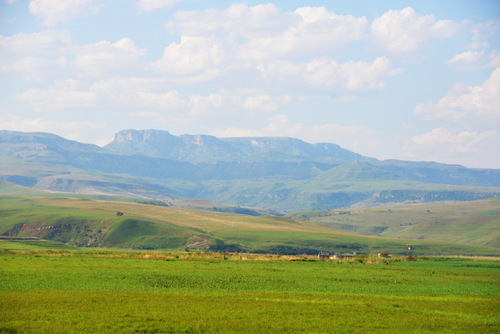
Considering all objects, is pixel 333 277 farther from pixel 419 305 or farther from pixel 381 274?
pixel 419 305

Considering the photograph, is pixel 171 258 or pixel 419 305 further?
pixel 171 258

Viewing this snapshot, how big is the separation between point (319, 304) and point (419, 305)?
34.4 ft

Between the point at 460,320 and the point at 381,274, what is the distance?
4081 centimetres

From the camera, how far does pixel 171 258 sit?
107562 millimetres

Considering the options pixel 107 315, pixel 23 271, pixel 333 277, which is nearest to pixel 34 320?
pixel 107 315

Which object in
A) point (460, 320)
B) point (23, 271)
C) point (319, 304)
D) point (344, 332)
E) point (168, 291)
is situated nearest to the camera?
point (344, 332)

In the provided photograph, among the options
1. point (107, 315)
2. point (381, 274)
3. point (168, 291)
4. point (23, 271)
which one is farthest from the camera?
point (381, 274)

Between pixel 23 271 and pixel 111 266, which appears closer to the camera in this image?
pixel 23 271

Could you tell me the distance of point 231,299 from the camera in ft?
184

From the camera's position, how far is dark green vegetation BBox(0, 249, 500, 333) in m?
43.5

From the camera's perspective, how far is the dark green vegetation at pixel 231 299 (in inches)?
1711

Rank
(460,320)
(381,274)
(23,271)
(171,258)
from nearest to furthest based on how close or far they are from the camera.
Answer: (460,320)
(23,271)
(381,274)
(171,258)

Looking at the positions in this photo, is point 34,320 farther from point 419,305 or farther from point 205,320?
point 419,305

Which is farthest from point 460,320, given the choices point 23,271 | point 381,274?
point 23,271
